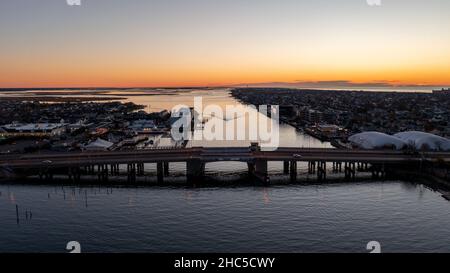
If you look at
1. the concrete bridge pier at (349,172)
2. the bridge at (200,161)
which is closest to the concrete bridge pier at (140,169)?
the bridge at (200,161)

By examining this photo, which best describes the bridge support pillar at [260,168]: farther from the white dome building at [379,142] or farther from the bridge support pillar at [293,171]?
the white dome building at [379,142]

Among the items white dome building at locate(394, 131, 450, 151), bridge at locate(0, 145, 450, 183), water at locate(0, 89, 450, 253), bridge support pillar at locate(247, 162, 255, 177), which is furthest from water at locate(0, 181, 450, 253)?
white dome building at locate(394, 131, 450, 151)

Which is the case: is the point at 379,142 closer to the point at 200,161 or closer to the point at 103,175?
the point at 200,161

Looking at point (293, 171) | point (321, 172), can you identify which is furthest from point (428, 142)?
point (293, 171)
